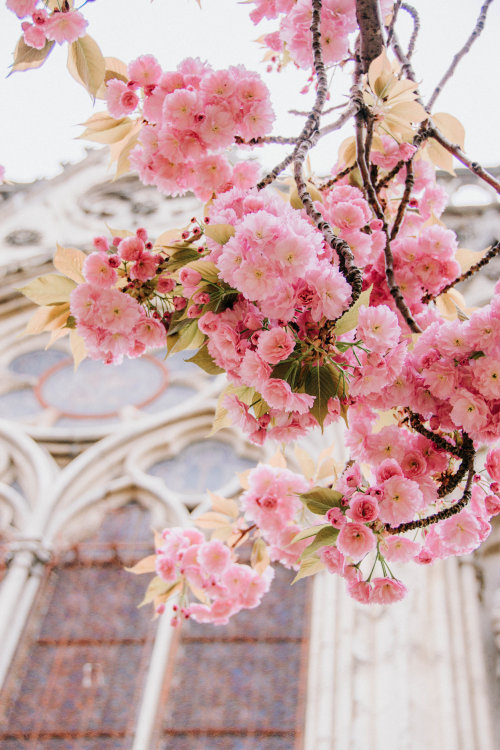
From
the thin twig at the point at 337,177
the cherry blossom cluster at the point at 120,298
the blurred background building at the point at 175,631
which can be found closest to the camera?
the cherry blossom cluster at the point at 120,298

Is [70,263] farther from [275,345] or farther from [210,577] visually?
[210,577]

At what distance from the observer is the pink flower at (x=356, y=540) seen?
98cm

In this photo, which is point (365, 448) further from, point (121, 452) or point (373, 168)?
point (121, 452)

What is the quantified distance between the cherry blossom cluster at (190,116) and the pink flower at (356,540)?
70 centimetres

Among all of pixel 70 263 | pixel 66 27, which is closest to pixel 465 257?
pixel 70 263

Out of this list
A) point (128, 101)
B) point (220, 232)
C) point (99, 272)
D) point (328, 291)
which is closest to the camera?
point (328, 291)

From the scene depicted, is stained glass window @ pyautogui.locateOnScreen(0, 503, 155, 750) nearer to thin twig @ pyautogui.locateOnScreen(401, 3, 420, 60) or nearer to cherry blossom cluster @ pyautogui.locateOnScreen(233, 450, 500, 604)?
cherry blossom cluster @ pyautogui.locateOnScreen(233, 450, 500, 604)

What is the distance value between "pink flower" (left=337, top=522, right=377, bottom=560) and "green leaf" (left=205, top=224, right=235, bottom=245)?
1.52ft

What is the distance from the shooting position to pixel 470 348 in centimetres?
97

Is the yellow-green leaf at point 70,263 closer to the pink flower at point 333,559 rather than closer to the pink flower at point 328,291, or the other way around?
the pink flower at point 328,291

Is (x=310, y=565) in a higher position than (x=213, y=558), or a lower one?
lower

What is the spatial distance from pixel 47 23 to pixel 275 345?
2.51 ft

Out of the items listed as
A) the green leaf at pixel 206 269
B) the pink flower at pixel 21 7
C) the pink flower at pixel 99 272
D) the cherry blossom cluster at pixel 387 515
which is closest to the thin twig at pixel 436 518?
the cherry blossom cluster at pixel 387 515

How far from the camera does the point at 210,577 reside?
5.44 feet
